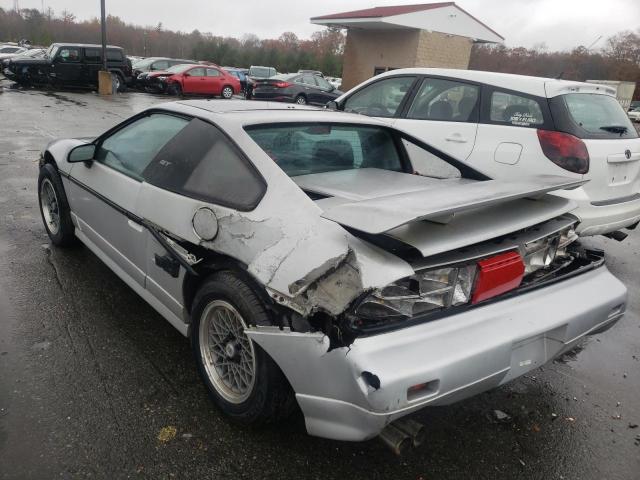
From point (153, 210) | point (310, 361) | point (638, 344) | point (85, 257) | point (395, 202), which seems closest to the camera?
point (310, 361)

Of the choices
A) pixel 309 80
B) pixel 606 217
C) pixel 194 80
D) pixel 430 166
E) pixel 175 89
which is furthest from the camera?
pixel 175 89

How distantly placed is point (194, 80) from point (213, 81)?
823 millimetres

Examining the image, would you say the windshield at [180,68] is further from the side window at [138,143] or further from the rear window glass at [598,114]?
the rear window glass at [598,114]

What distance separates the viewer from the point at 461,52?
→ 889 inches

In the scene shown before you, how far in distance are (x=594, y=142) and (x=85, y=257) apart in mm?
4406

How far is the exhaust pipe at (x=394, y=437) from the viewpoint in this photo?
193cm

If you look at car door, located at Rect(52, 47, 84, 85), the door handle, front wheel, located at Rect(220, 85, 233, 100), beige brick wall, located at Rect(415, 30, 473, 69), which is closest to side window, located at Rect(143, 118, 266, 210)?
the door handle

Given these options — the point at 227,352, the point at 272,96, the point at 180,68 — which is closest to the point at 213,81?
the point at 180,68

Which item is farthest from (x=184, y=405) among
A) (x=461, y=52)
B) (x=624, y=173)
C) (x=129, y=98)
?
(x=461, y=52)

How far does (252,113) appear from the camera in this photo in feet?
9.05

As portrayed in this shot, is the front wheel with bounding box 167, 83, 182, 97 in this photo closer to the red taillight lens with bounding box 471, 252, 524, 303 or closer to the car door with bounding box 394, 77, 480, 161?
the car door with bounding box 394, 77, 480, 161

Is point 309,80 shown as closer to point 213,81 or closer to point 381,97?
point 213,81

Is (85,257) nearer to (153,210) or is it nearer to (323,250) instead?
(153,210)

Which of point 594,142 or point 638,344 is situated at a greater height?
point 594,142
